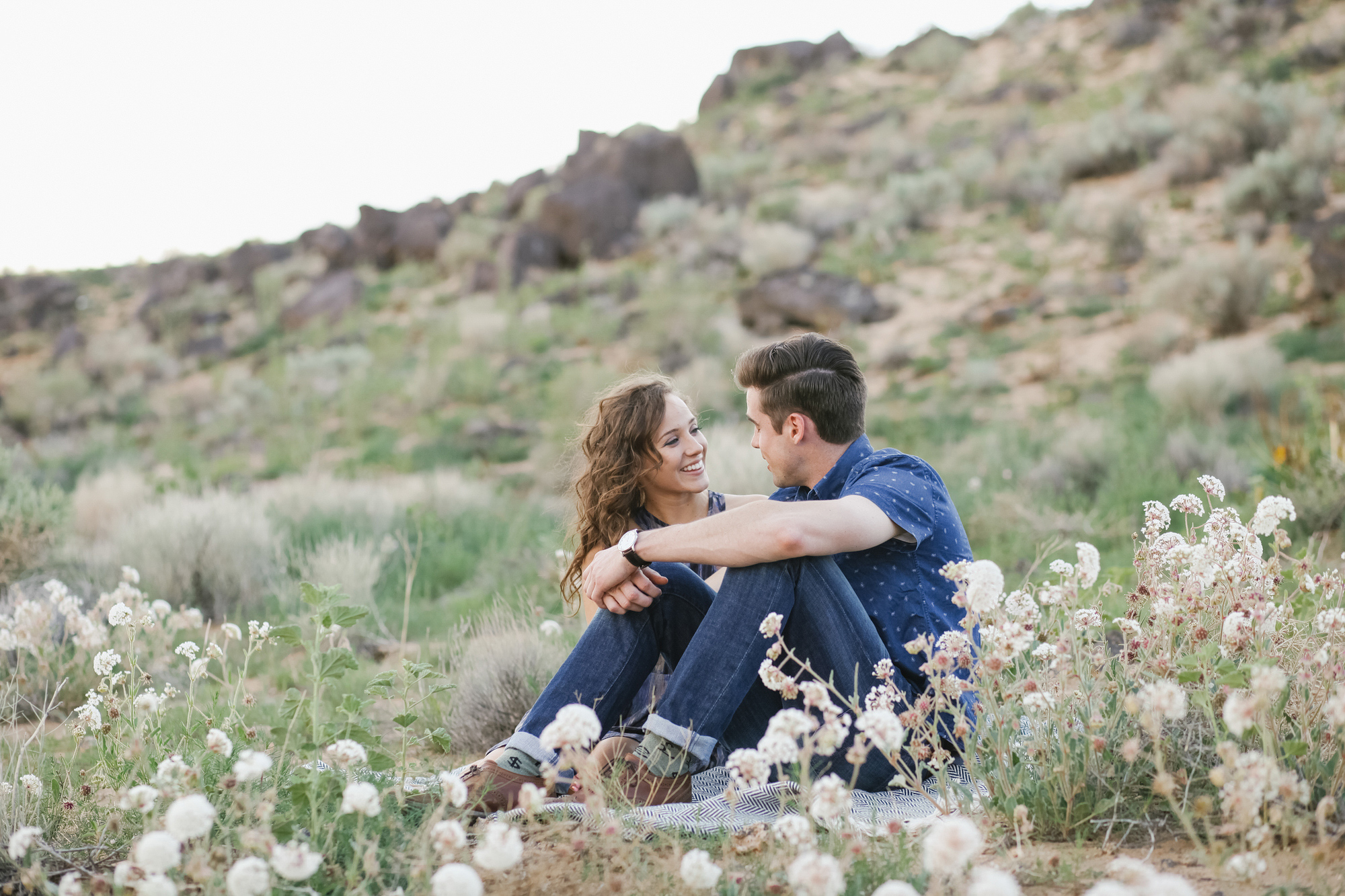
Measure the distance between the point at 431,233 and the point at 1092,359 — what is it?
1836 centimetres

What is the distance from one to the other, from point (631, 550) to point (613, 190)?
68.9 feet

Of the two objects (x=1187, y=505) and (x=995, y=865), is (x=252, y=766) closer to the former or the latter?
(x=995, y=865)

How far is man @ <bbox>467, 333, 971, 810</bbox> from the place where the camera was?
262 centimetres

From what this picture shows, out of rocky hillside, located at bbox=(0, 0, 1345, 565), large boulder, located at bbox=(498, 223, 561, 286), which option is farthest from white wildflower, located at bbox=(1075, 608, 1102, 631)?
large boulder, located at bbox=(498, 223, 561, 286)

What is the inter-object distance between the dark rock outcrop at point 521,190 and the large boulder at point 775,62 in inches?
321

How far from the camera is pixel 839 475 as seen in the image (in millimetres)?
3041

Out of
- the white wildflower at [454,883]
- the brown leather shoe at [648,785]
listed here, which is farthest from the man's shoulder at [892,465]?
the white wildflower at [454,883]

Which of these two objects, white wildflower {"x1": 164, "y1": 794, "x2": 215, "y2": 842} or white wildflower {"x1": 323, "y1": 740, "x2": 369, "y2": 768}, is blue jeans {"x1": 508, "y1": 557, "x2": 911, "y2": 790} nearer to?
white wildflower {"x1": 323, "y1": 740, "x2": 369, "y2": 768}

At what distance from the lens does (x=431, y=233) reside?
83.0 feet

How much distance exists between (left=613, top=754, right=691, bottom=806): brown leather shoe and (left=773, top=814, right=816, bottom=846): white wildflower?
915 mm

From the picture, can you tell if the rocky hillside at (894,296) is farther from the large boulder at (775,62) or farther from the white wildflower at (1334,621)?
the large boulder at (775,62)

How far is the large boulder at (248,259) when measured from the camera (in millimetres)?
27234

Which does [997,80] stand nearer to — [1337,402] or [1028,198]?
[1028,198]

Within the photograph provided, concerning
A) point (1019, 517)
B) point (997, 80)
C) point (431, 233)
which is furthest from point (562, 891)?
point (997, 80)
